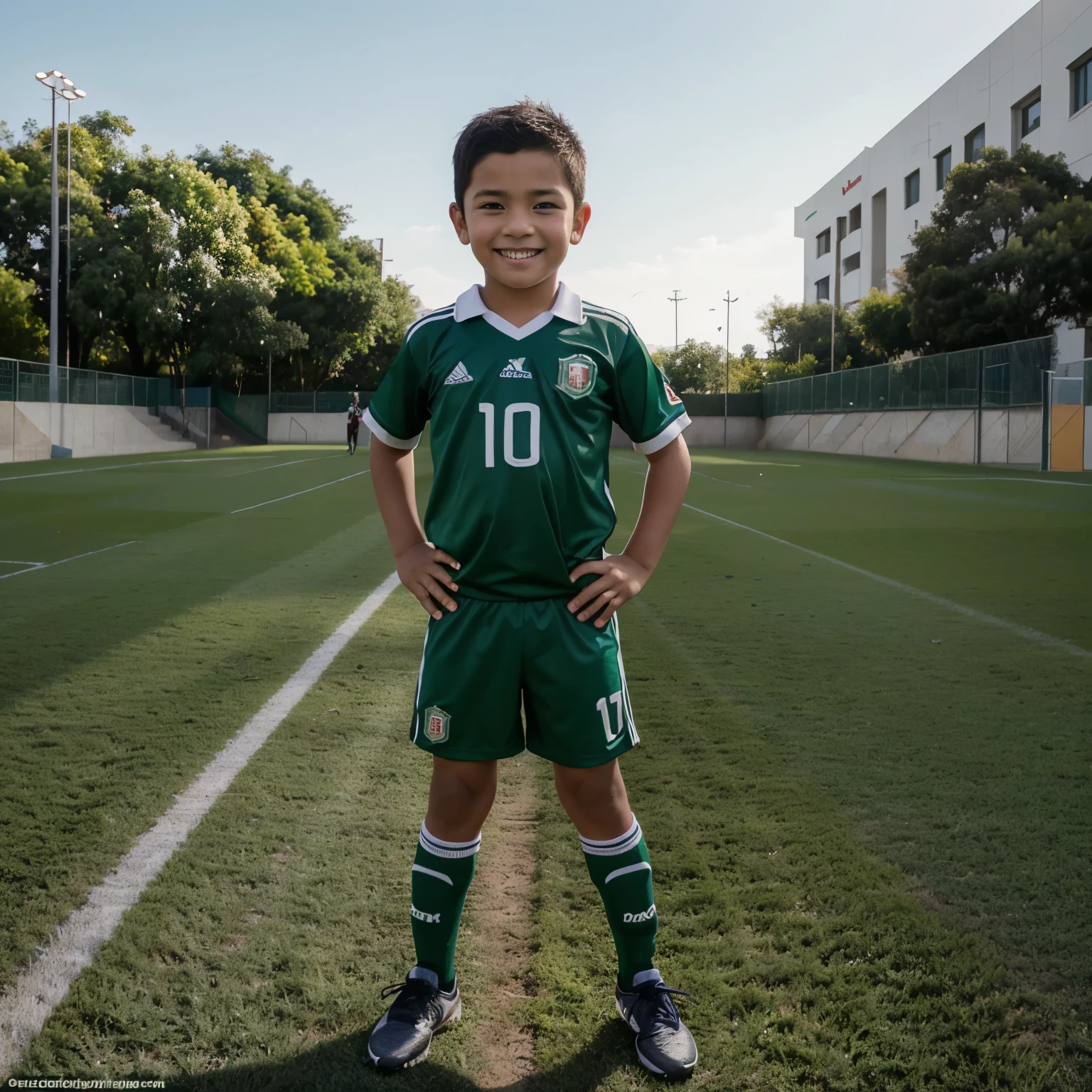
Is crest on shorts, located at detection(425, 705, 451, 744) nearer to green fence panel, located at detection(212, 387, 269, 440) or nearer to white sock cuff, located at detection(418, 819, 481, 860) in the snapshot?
white sock cuff, located at detection(418, 819, 481, 860)

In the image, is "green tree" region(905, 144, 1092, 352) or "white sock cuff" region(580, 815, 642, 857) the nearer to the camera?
"white sock cuff" region(580, 815, 642, 857)

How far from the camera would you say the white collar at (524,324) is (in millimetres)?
2375

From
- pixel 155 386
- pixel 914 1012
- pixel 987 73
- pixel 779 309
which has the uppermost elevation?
pixel 987 73

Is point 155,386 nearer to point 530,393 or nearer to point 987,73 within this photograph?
point 987,73

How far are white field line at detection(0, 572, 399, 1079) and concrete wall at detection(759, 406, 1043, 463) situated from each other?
1131 inches

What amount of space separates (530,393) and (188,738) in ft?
9.45

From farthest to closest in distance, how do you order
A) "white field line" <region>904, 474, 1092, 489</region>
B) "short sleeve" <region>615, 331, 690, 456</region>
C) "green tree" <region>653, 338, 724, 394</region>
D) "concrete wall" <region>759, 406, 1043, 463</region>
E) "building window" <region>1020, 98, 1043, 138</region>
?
"green tree" <region>653, 338, 724, 394</region>, "building window" <region>1020, 98, 1043, 138</region>, "concrete wall" <region>759, 406, 1043, 463</region>, "white field line" <region>904, 474, 1092, 489</region>, "short sleeve" <region>615, 331, 690, 456</region>

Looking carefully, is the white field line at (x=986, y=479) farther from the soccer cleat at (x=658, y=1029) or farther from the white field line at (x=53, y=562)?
the soccer cleat at (x=658, y=1029)

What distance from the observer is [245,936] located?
112 inches

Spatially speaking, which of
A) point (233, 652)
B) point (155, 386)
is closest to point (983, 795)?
point (233, 652)

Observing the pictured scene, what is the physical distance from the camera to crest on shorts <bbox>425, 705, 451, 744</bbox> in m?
2.36

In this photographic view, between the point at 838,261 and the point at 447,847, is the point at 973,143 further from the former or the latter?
the point at 447,847

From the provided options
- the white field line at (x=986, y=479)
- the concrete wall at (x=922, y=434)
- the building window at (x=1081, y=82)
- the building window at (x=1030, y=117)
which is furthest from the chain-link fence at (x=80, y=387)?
the building window at (x=1030, y=117)

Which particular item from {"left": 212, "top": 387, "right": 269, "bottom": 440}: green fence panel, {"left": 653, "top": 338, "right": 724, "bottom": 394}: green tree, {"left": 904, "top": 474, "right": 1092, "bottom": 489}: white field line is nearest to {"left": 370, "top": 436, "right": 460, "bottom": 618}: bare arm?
{"left": 904, "top": 474, "right": 1092, "bottom": 489}: white field line
